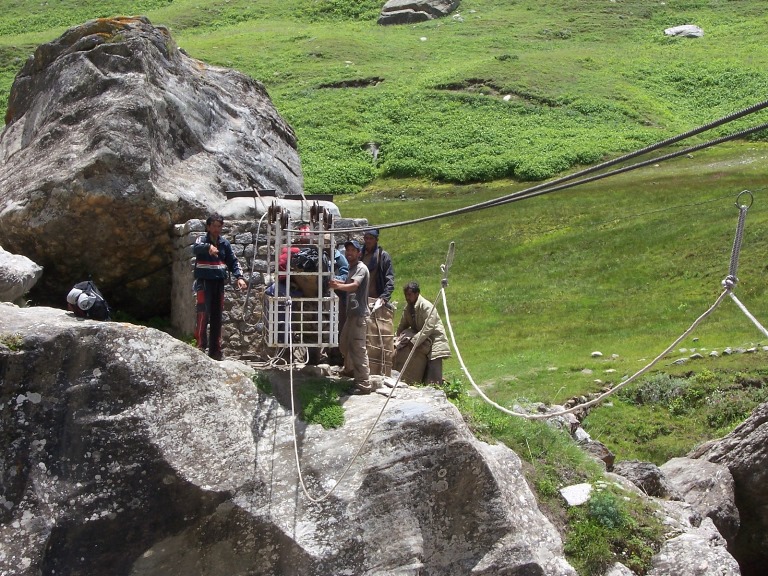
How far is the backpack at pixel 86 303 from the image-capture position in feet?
47.8

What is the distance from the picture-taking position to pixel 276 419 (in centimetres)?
1370

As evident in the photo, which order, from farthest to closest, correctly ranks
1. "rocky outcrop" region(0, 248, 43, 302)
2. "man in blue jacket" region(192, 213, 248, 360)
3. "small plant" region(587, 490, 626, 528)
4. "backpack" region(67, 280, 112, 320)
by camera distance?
1. "rocky outcrop" region(0, 248, 43, 302)
2. "man in blue jacket" region(192, 213, 248, 360)
3. "backpack" region(67, 280, 112, 320)
4. "small plant" region(587, 490, 626, 528)

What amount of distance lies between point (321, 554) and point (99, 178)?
24.6ft

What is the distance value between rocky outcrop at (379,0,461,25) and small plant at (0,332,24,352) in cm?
8950

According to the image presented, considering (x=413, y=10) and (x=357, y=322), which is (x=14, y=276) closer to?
Answer: (x=357, y=322)

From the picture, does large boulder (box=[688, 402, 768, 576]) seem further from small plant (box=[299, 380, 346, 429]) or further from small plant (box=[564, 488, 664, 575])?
small plant (box=[299, 380, 346, 429])

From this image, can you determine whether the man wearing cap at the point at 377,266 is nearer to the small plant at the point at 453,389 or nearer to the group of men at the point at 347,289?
the group of men at the point at 347,289

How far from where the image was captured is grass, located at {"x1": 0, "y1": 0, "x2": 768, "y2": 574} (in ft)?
75.2

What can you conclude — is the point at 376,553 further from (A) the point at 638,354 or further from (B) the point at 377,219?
(B) the point at 377,219

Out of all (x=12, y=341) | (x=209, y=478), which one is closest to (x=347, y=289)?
(x=209, y=478)

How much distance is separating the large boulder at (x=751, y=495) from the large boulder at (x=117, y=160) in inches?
376

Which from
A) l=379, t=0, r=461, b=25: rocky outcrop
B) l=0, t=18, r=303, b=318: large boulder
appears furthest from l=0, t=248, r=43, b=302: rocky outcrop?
l=379, t=0, r=461, b=25: rocky outcrop

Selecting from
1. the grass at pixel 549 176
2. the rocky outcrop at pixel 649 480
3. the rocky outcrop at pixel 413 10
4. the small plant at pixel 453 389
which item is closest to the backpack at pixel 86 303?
the grass at pixel 549 176

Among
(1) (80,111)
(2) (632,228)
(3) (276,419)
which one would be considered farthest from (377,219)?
(3) (276,419)
